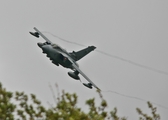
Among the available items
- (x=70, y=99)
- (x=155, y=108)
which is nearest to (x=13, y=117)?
(x=70, y=99)

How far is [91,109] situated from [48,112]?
289cm

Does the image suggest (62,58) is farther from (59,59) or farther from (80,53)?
(80,53)

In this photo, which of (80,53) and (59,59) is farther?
(80,53)

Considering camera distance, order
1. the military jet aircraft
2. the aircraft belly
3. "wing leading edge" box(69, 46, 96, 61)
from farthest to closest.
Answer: "wing leading edge" box(69, 46, 96, 61) < the aircraft belly < the military jet aircraft

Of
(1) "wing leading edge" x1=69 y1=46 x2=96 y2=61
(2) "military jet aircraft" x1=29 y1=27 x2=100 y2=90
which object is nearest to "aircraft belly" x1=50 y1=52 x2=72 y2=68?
(2) "military jet aircraft" x1=29 y1=27 x2=100 y2=90

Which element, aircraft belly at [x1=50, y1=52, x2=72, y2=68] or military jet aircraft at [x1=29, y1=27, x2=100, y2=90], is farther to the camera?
aircraft belly at [x1=50, y1=52, x2=72, y2=68]

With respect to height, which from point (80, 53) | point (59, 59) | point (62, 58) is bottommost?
point (59, 59)

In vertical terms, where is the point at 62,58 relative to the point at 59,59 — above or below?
above

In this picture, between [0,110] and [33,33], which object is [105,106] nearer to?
[0,110]

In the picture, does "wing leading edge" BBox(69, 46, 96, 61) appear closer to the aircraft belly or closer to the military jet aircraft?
the military jet aircraft

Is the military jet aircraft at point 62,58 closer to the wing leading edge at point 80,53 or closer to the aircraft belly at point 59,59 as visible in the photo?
the aircraft belly at point 59,59

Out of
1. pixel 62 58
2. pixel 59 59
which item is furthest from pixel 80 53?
pixel 59 59

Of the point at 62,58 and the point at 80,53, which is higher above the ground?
the point at 80,53

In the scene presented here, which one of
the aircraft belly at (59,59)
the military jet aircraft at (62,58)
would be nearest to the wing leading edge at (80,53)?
the military jet aircraft at (62,58)
